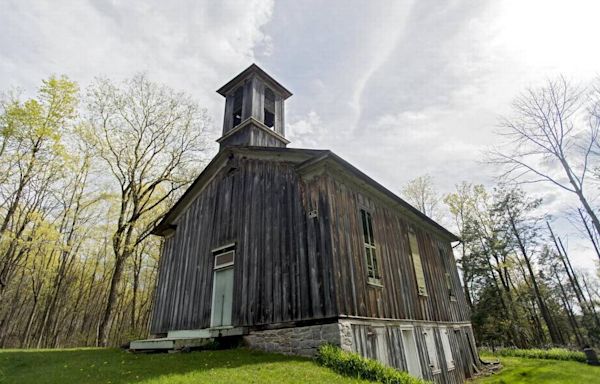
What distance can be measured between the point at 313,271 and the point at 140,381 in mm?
4426

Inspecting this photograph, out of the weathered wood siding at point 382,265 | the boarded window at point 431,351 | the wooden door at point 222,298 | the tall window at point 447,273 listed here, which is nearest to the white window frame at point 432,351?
the boarded window at point 431,351

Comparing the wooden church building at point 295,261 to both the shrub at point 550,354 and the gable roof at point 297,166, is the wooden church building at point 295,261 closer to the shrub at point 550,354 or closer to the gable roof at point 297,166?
the gable roof at point 297,166

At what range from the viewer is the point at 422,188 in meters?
31.3

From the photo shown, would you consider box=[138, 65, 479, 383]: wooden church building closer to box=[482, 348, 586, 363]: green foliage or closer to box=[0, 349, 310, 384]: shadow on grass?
box=[0, 349, 310, 384]: shadow on grass

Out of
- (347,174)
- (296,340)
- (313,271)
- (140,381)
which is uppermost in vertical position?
(347,174)

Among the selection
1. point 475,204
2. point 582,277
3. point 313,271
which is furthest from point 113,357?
point 582,277

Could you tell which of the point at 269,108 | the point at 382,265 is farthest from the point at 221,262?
the point at 269,108

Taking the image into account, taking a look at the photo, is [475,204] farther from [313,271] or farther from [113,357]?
[113,357]

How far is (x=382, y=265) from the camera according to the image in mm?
10484

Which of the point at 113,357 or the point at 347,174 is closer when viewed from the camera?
the point at 113,357

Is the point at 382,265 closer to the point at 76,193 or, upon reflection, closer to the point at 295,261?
the point at 295,261

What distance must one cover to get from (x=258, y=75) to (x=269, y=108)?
1.55m

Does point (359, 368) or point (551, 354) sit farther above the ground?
point (359, 368)

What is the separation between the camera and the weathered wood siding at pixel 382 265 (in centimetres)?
855
